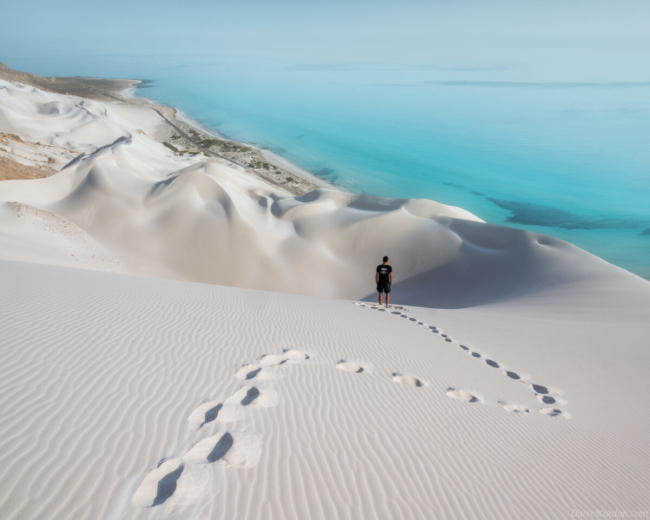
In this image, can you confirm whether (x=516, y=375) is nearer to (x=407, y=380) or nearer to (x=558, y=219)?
(x=407, y=380)

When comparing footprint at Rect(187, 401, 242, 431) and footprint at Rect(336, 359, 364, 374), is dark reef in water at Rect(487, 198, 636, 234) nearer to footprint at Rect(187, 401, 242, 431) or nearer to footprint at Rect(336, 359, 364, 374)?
footprint at Rect(336, 359, 364, 374)

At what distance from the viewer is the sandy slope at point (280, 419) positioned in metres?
2.83

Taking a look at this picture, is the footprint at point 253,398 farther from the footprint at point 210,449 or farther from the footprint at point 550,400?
the footprint at point 550,400

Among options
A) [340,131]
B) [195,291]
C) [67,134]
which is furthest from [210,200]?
[340,131]

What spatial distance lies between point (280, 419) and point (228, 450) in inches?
27.0

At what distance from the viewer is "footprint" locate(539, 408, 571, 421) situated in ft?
16.6

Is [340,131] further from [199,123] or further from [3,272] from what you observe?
[3,272]

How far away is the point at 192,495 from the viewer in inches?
109

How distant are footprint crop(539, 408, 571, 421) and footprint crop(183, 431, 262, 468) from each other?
3.97 m

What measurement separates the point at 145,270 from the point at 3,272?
31.8 feet

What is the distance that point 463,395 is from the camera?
17.2 ft

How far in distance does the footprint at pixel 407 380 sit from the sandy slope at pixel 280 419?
0.05 feet

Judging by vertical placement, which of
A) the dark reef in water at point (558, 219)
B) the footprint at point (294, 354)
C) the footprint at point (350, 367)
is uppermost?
the footprint at point (294, 354)

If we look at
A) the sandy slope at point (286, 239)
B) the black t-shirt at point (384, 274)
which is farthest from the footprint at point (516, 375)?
the sandy slope at point (286, 239)
